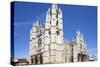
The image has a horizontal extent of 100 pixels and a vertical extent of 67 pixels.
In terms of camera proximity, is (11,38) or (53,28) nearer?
(11,38)

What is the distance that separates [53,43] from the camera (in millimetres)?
2385

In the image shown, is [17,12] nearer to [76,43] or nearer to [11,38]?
[11,38]

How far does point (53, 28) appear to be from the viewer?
2.38m

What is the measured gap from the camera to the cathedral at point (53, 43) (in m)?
2.31

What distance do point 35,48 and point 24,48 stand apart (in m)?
0.12

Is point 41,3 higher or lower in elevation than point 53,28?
higher

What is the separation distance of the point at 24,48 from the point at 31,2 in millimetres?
445

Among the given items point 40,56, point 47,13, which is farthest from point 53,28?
point 40,56

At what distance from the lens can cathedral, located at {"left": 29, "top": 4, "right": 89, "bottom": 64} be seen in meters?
2.31

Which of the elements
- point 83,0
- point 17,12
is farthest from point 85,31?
point 17,12
